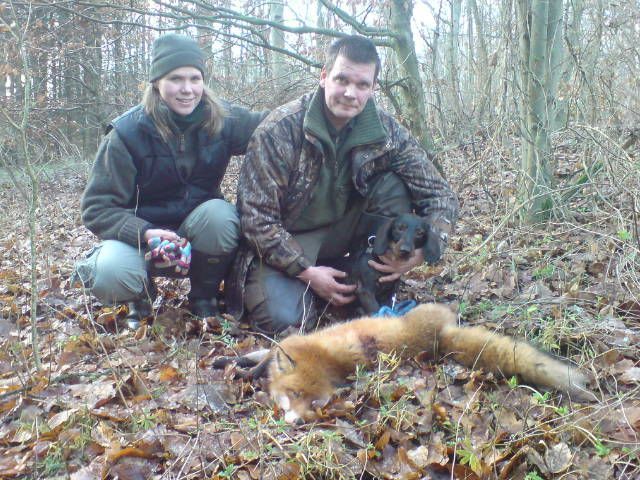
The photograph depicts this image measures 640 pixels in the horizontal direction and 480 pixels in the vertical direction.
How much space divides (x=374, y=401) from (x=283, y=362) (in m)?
0.52

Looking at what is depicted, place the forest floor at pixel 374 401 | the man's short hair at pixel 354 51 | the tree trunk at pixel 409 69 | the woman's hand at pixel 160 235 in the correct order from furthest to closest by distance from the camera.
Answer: the tree trunk at pixel 409 69, the woman's hand at pixel 160 235, the man's short hair at pixel 354 51, the forest floor at pixel 374 401

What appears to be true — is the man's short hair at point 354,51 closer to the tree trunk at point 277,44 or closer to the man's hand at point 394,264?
the man's hand at point 394,264

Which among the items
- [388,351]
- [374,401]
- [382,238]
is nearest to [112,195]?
[382,238]

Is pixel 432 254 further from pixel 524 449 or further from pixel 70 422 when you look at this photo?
pixel 70 422

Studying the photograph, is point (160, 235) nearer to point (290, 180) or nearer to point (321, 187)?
point (290, 180)

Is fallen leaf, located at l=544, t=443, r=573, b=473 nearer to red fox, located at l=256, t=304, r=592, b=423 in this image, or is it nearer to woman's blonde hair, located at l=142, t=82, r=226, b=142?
red fox, located at l=256, t=304, r=592, b=423

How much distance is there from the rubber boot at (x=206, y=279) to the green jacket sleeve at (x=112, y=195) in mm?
437

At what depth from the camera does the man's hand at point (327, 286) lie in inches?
159

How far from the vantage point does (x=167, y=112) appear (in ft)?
13.0

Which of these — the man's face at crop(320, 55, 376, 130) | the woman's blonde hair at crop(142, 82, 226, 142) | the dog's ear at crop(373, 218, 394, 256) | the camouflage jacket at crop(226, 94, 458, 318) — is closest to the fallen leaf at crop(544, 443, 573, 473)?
the dog's ear at crop(373, 218, 394, 256)

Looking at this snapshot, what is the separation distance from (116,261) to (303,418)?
6.43 ft

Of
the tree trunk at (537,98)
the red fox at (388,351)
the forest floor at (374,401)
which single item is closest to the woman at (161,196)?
the forest floor at (374,401)

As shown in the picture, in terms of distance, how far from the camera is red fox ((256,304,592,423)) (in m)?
2.65

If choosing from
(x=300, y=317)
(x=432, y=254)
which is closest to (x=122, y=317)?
(x=300, y=317)
